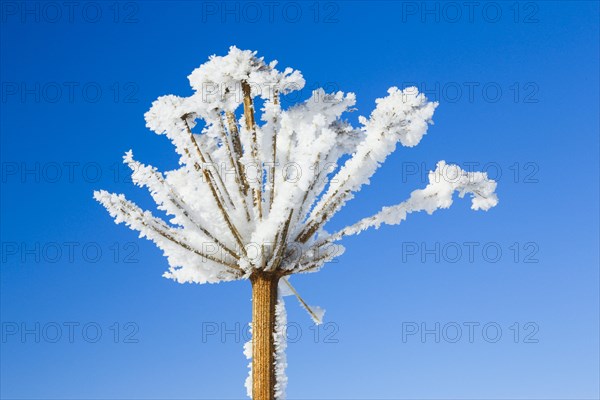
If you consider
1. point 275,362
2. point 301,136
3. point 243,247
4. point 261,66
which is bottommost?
point 275,362

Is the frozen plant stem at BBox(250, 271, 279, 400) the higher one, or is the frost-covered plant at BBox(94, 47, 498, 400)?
the frost-covered plant at BBox(94, 47, 498, 400)

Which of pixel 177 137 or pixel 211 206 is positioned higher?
pixel 177 137

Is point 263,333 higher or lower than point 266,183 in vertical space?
lower

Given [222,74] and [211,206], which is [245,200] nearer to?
[211,206]

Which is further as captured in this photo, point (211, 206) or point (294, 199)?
Result: point (211, 206)

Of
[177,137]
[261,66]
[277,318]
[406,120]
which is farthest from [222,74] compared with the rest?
[277,318]

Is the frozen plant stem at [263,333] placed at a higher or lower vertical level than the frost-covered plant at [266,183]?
lower

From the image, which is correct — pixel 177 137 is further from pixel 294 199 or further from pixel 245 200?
pixel 294 199
